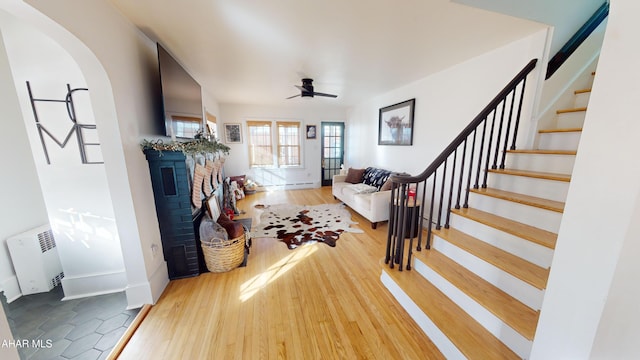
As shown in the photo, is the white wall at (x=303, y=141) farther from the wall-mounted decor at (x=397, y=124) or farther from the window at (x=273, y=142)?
the wall-mounted decor at (x=397, y=124)

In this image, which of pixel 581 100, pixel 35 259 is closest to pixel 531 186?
pixel 581 100

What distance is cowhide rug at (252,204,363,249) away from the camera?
3.05 m

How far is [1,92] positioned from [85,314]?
1.96m

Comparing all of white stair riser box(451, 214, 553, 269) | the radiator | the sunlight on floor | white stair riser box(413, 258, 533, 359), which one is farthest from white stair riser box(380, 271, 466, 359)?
the radiator

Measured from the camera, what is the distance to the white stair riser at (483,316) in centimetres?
113

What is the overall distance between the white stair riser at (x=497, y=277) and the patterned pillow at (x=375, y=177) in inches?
87.4

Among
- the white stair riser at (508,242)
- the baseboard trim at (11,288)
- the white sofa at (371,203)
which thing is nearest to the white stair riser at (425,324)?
the white stair riser at (508,242)

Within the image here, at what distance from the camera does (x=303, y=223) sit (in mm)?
3578

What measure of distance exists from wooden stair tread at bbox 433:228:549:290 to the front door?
15.5 feet

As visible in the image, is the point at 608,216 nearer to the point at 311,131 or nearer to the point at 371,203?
the point at 371,203

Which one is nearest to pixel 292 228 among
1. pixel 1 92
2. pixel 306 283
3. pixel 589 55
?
pixel 306 283

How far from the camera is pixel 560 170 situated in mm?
1791

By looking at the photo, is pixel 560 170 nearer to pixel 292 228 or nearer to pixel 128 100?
pixel 292 228

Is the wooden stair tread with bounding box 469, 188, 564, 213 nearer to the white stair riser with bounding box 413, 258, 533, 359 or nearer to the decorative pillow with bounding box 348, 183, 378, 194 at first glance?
the white stair riser with bounding box 413, 258, 533, 359
